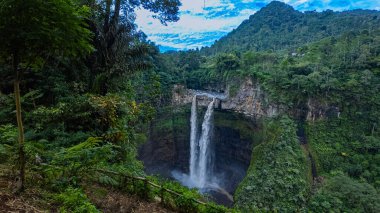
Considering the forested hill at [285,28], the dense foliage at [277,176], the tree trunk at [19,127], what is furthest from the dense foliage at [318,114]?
the tree trunk at [19,127]

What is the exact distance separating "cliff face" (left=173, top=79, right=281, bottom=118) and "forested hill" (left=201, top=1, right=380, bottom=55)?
15.7m

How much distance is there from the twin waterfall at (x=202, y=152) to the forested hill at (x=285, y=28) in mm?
17378

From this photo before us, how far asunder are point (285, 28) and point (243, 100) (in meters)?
25.4

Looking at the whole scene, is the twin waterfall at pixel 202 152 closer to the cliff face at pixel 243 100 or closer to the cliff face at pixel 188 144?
the cliff face at pixel 188 144

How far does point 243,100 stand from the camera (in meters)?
25.0

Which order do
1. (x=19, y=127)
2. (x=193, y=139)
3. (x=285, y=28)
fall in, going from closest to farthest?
1. (x=19, y=127)
2. (x=193, y=139)
3. (x=285, y=28)

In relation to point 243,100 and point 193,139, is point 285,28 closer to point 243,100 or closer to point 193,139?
point 243,100

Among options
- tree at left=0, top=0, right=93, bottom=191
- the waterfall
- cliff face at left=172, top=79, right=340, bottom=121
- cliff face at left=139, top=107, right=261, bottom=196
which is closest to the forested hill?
cliff face at left=172, top=79, right=340, bottom=121

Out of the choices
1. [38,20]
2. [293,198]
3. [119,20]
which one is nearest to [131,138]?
[119,20]

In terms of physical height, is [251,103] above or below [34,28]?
below

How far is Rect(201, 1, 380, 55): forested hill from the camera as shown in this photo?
37.2 meters

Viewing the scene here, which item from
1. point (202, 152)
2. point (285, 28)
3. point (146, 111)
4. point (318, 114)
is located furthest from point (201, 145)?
point (285, 28)

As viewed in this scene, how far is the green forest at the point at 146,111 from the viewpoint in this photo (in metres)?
2.68

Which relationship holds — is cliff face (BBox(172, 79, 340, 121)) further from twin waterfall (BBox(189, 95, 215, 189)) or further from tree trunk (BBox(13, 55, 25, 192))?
tree trunk (BBox(13, 55, 25, 192))
